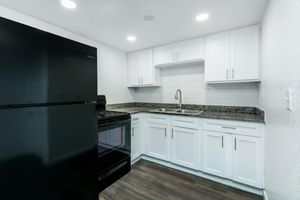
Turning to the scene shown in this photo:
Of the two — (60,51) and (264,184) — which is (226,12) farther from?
(264,184)

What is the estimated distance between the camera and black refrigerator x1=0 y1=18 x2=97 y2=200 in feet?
2.44

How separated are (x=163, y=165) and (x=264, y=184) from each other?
4.70 ft

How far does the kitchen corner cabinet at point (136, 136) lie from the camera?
8.47 feet

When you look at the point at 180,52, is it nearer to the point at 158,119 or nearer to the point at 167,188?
the point at 158,119

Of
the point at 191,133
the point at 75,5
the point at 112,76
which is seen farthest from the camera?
the point at 112,76

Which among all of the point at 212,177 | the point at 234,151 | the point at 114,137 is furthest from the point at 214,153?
the point at 114,137

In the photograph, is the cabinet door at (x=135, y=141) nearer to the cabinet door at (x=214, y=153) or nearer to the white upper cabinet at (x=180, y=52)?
the cabinet door at (x=214, y=153)

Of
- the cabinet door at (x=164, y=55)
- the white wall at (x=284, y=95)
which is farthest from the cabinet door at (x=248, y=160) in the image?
the cabinet door at (x=164, y=55)

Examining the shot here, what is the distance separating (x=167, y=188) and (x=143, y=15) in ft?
7.60

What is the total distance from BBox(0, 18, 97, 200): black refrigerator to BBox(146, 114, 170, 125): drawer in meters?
1.56

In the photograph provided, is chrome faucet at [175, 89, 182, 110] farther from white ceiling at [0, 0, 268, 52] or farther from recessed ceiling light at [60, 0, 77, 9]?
recessed ceiling light at [60, 0, 77, 9]

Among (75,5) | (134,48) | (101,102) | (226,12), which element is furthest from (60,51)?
(134,48)

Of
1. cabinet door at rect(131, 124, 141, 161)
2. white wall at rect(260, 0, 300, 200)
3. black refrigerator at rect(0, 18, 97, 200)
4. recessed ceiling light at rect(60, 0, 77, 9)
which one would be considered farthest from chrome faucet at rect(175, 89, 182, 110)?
recessed ceiling light at rect(60, 0, 77, 9)

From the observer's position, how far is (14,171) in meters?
0.76
